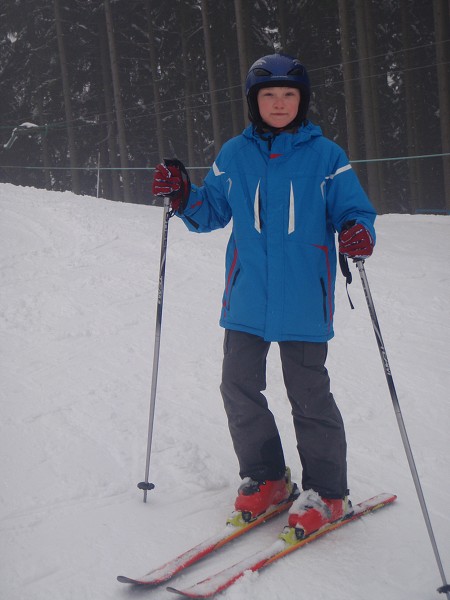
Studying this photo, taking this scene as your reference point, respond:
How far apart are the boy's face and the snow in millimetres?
1846

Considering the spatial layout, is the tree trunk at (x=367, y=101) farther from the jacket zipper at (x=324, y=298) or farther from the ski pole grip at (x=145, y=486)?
the ski pole grip at (x=145, y=486)

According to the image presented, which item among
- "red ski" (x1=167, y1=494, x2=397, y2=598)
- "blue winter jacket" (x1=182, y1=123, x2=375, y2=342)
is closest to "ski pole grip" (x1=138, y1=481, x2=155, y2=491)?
"red ski" (x1=167, y1=494, x2=397, y2=598)

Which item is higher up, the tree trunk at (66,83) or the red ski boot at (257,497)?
the tree trunk at (66,83)

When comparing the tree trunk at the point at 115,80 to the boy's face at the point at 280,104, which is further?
the tree trunk at the point at 115,80

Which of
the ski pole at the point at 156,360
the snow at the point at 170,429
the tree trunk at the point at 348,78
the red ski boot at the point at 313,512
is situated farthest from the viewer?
the tree trunk at the point at 348,78

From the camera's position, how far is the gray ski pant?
2.66m

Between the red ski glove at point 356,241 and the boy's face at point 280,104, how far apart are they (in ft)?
1.88

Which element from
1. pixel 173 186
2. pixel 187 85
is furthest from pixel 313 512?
pixel 187 85

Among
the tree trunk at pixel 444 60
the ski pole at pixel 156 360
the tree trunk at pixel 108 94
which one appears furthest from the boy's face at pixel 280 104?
the tree trunk at pixel 108 94

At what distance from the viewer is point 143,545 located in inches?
100

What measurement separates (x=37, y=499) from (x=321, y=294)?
5.50 ft

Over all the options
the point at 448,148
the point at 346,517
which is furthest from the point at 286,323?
the point at 448,148

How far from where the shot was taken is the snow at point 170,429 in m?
2.40

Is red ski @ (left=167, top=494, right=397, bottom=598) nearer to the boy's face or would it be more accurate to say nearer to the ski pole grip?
the ski pole grip
